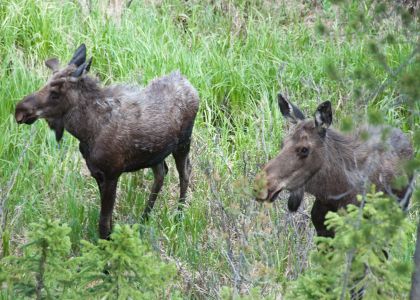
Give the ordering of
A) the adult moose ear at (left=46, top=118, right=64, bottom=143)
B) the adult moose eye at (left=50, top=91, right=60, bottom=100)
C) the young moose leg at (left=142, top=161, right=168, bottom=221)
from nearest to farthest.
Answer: the adult moose eye at (left=50, top=91, right=60, bottom=100) → the adult moose ear at (left=46, top=118, right=64, bottom=143) → the young moose leg at (left=142, top=161, right=168, bottom=221)

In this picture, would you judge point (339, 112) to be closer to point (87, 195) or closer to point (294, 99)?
point (294, 99)

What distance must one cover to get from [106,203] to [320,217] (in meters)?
2.35

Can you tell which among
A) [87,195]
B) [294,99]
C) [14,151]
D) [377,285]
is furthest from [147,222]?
[377,285]

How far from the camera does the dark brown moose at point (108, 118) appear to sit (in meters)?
8.57

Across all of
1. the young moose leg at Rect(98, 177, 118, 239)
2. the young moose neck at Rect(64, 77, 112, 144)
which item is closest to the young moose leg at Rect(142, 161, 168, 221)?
the young moose leg at Rect(98, 177, 118, 239)

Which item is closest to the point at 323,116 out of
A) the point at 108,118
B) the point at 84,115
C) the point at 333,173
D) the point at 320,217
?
the point at 333,173

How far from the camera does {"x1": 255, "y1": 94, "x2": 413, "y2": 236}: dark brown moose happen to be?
707 cm

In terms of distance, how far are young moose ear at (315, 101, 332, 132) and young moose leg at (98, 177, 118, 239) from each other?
2.35 meters

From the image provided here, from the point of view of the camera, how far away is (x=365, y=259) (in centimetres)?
523

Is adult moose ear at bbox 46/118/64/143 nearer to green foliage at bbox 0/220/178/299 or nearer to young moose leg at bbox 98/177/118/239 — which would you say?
young moose leg at bbox 98/177/118/239

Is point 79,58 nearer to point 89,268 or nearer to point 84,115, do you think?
point 84,115

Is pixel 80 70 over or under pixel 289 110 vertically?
under

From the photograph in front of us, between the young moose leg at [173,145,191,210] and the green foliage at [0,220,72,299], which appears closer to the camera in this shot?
the green foliage at [0,220,72,299]

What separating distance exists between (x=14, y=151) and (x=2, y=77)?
1047 millimetres
